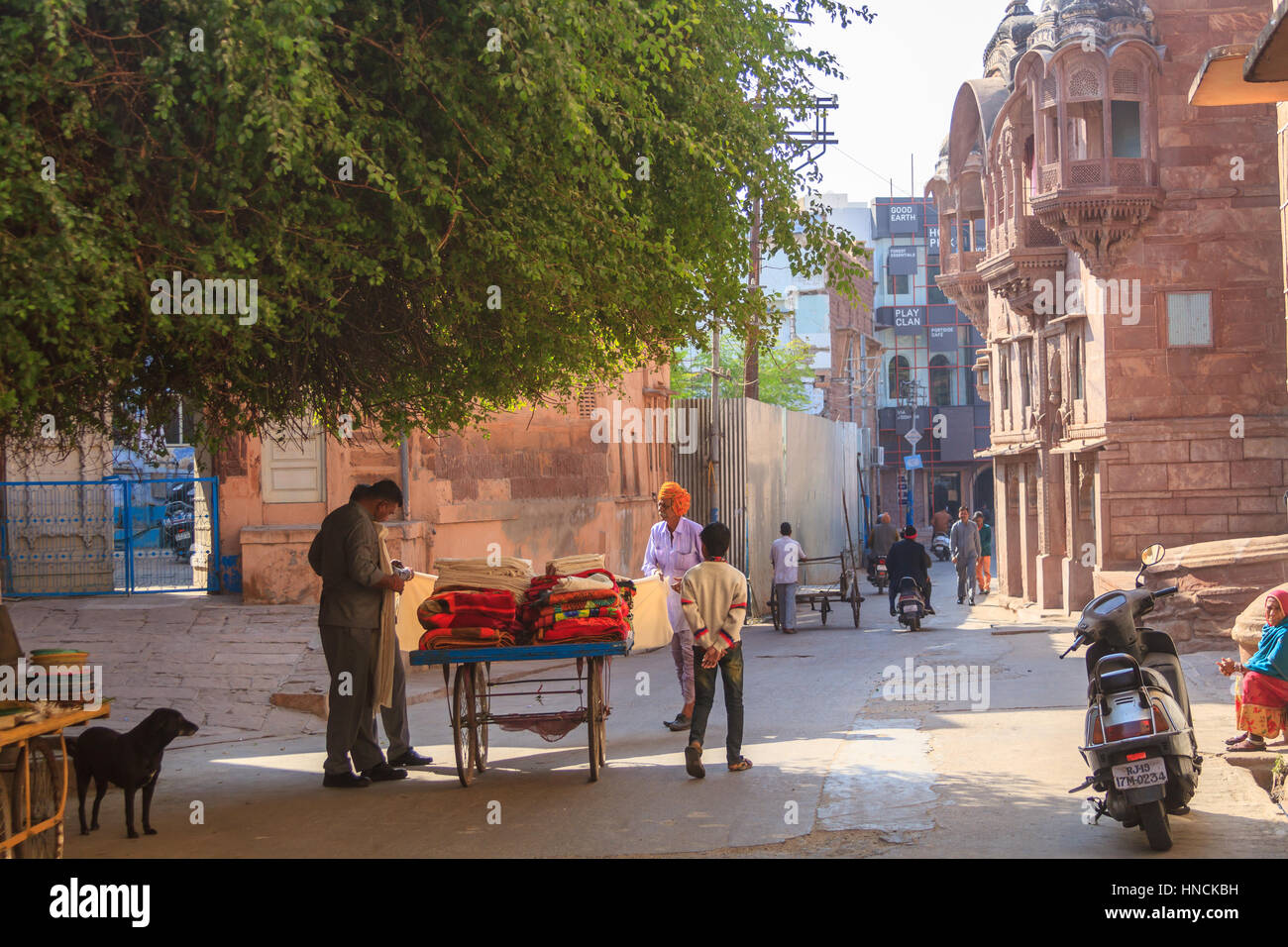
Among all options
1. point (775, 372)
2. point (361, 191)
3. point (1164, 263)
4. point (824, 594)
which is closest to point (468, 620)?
point (361, 191)

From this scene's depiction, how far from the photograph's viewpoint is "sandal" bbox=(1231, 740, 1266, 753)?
28.0 feet

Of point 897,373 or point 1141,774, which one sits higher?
point 897,373

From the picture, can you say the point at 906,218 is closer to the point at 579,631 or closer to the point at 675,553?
the point at 675,553

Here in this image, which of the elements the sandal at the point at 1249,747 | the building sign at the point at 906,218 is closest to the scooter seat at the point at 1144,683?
the sandal at the point at 1249,747

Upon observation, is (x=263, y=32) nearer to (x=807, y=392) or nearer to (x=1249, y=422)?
(x=1249, y=422)

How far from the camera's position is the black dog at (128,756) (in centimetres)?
759

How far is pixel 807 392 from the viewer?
57.4 m

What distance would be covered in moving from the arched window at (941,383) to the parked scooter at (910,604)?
43545mm

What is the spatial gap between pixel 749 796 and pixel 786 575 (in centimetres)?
1262

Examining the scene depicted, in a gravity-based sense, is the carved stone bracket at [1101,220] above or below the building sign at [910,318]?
below

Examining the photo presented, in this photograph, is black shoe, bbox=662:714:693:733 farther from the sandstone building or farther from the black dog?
the sandstone building

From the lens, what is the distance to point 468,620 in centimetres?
853

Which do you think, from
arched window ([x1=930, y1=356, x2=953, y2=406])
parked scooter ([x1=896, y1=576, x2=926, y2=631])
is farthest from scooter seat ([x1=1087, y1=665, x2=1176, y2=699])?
arched window ([x1=930, y1=356, x2=953, y2=406])

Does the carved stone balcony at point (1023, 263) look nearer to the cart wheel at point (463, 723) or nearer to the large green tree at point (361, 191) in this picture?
the large green tree at point (361, 191)
